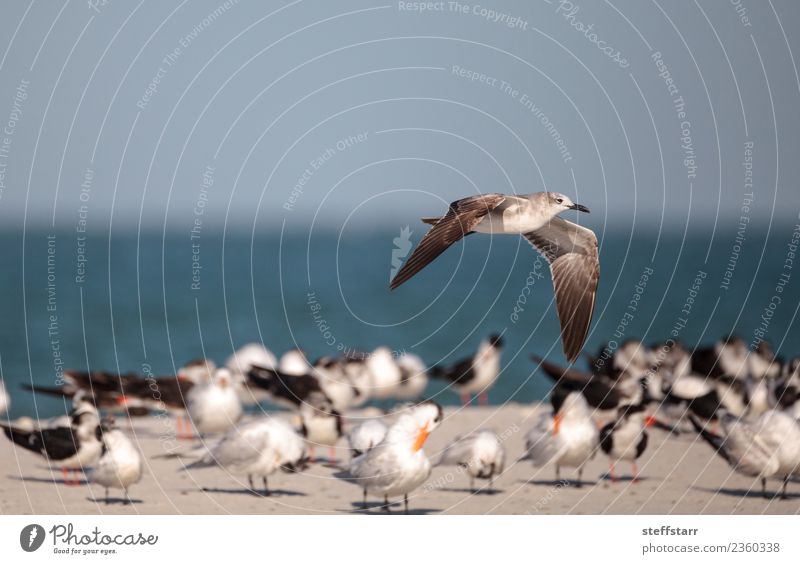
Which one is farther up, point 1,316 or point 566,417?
point 566,417

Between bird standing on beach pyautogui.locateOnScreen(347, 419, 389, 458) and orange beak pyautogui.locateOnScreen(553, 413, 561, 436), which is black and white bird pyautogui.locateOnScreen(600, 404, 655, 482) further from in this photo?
bird standing on beach pyautogui.locateOnScreen(347, 419, 389, 458)

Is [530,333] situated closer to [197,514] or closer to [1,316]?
[1,316]

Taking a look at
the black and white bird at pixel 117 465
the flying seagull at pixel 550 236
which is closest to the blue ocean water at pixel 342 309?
the black and white bird at pixel 117 465

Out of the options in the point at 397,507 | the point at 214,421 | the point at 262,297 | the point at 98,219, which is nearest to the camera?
the point at 397,507

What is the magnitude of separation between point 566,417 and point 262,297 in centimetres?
4789

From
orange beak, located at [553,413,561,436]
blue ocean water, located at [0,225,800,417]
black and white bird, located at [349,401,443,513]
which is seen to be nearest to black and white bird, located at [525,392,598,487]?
orange beak, located at [553,413,561,436]

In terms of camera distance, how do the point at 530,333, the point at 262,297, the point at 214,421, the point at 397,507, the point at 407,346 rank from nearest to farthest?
the point at 397,507 → the point at 214,421 → the point at 407,346 → the point at 530,333 → the point at 262,297

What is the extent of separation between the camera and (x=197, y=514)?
11969mm


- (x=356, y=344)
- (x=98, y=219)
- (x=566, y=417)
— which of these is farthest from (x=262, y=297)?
(x=98, y=219)

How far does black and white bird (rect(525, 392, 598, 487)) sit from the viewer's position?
44.5 ft

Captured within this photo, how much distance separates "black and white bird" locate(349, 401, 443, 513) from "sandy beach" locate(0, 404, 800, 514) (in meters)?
0.35

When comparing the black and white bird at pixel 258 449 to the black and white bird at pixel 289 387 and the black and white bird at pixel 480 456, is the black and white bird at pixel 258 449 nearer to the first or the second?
the black and white bird at pixel 480 456

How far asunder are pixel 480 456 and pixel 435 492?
668 mm

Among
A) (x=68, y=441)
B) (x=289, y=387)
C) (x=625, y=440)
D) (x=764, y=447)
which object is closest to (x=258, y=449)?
(x=68, y=441)
